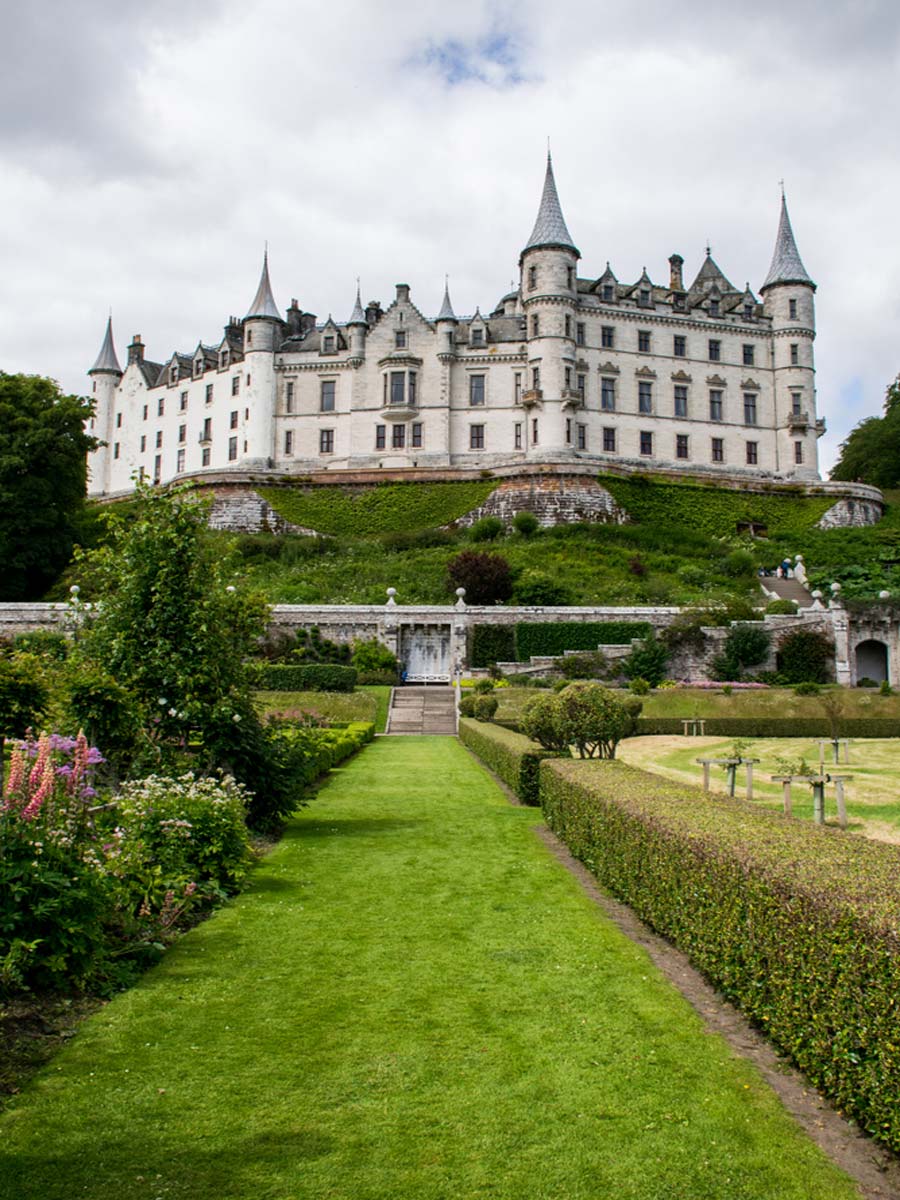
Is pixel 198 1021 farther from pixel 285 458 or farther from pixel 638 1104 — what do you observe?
pixel 285 458

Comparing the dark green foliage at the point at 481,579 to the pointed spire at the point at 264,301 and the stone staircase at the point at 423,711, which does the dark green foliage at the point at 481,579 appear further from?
the pointed spire at the point at 264,301

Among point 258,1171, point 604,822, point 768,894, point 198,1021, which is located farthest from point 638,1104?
point 604,822

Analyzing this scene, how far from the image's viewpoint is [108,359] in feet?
254

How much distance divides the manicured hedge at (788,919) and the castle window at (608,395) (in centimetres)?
5891

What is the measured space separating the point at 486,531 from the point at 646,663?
17.2m

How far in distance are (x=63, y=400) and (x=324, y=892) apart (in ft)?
159

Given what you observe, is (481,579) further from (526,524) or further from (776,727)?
(776,727)

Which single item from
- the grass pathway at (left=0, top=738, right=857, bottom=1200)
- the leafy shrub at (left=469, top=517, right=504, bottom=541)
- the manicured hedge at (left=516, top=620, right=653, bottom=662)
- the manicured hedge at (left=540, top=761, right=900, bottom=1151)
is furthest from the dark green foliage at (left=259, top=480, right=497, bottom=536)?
the grass pathway at (left=0, top=738, right=857, bottom=1200)

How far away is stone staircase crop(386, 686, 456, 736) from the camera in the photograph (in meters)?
32.2

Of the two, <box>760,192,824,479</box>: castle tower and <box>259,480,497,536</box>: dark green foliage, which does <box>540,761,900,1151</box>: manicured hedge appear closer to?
<box>259,480,497,536</box>: dark green foliage

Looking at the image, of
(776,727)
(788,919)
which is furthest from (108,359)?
(788,919)

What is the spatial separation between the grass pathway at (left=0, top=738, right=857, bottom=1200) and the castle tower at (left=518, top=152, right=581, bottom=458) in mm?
55818

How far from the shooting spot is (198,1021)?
20.2 ft

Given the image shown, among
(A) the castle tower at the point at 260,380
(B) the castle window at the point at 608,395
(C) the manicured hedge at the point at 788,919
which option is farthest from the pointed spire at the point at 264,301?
(C) the manicured hedge at the point at 788,919
